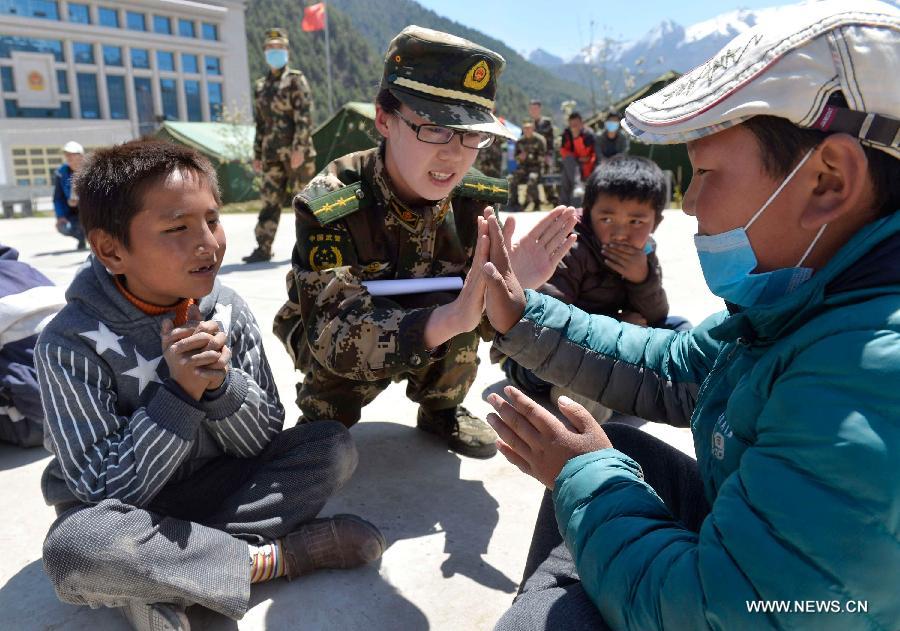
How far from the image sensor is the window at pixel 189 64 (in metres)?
45.4

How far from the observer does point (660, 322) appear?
115 inches

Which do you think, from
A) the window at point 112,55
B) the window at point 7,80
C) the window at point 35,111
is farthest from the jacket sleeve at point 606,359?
the window at point 112,55

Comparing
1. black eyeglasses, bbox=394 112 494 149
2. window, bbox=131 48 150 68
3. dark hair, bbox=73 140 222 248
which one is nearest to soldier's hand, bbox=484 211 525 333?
black eyeglasses, bbox=394 112 494 149

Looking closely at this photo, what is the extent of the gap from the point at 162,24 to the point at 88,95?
6.96 meters

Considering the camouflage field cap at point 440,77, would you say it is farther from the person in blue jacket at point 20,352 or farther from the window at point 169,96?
the window at point 169,96

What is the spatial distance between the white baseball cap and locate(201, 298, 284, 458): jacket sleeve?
3.91 ft

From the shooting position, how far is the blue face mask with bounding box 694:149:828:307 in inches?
41.8

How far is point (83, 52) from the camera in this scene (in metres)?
41.6

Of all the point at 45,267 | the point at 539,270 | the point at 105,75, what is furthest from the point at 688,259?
the point at 105,75

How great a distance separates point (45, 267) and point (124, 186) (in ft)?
20.0

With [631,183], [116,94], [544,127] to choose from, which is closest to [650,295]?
[631,183]

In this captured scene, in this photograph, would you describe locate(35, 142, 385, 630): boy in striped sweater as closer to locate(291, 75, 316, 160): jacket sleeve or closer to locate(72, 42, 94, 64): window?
locate(291, 75, 316, 160): jacket sleeve

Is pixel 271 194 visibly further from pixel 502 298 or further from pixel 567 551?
pixel 567 551

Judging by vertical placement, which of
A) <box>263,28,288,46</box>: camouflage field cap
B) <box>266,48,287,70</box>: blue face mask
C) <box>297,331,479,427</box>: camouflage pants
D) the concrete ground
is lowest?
the concrete ground
